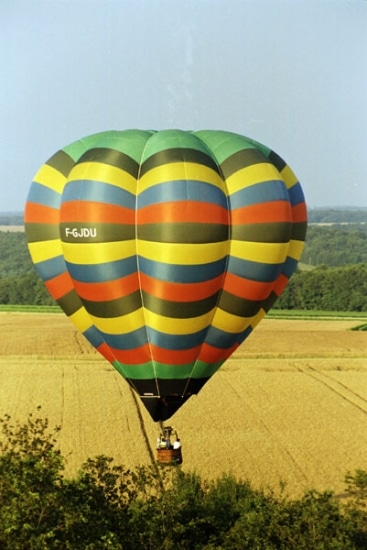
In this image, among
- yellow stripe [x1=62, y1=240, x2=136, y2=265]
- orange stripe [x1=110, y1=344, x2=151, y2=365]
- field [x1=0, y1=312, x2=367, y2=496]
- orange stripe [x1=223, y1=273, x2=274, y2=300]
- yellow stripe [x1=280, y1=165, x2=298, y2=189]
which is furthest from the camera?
field [x1=0, y1=312, x2=367, y2=496]

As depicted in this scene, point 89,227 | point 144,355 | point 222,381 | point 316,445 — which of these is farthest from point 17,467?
point 222,381

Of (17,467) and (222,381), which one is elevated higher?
(222,381)

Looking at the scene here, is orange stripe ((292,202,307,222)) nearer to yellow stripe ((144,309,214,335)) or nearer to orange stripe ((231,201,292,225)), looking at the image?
orange stripe ((231,201,292,225))

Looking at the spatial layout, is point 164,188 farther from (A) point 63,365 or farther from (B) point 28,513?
(A) point 63,365

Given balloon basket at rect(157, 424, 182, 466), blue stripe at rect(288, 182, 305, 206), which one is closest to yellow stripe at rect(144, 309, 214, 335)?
balloon basket at rect(157, 424, 182, 466)

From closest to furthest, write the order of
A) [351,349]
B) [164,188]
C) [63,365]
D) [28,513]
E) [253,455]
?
[28,513]
[164,188]
[253,455]
[63,365]
[351,349]

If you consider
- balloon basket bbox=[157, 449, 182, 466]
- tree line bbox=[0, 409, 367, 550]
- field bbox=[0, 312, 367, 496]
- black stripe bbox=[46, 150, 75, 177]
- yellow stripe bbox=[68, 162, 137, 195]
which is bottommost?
tree line bbox=[0, 409, 367, 550]
